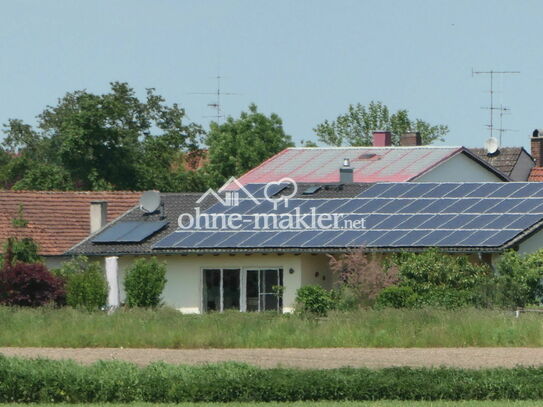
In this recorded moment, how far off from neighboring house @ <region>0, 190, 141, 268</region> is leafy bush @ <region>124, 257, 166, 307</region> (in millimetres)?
8185

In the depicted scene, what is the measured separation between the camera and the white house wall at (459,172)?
57.6 metres

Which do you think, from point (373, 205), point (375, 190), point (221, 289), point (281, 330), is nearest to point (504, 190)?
point (373, 205)

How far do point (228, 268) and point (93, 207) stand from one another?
783cm

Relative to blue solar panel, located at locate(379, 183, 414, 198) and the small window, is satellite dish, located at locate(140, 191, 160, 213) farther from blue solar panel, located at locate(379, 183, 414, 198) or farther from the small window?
blue solar panel, located at locate(379, 183, 414, 198)

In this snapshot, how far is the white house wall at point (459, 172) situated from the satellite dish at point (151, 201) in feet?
32.0

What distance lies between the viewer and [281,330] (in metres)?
33.9

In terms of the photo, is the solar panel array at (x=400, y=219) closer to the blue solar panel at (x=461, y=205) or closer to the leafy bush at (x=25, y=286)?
the blue solar panel at (x=461, y=205)

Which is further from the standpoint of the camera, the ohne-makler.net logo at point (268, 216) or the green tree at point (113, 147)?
the green tree at point (113, 147)

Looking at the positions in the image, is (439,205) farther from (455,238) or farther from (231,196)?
(231,196)

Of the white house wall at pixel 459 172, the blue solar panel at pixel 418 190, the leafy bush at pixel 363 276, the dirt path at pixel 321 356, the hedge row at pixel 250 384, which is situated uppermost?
the white house wall at pixel 459 172

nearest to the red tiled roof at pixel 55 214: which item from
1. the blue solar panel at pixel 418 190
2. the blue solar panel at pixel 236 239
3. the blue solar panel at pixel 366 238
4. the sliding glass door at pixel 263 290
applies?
the blue solar panel at pixel 236 239

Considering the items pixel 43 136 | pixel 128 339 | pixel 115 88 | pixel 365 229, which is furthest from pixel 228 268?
pixel 43 136

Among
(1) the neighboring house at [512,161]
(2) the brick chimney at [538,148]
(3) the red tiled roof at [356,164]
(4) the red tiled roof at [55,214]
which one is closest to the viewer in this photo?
(4) the red tiled roof at [55,214]

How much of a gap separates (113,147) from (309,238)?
23.8 m
